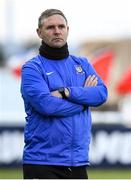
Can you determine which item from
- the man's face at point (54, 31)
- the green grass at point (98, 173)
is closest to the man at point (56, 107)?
the man's face at point (54, 31)

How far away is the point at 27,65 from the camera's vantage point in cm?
721

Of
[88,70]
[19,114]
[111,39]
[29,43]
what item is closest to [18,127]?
[19,114]

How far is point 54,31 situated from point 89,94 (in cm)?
58

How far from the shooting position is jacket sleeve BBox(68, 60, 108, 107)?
282 inches

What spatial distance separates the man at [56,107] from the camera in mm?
7008

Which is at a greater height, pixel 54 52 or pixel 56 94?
pixel 54 52

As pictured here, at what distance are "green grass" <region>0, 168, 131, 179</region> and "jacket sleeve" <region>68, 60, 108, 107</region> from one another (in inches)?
Result: 270

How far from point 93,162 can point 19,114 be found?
1980mm

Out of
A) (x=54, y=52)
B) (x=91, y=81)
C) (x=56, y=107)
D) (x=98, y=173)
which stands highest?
(x=54, y=52)

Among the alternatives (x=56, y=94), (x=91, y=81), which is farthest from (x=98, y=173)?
(x=56, y=94)

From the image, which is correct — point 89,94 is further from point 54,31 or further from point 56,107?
point 54,31

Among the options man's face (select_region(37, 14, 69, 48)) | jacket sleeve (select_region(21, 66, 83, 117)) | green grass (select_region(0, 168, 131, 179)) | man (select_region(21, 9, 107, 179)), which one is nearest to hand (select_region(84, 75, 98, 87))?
man (select_region(21, 9, 107, 179))

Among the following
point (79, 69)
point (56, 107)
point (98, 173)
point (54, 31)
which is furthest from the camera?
point (98, 173)

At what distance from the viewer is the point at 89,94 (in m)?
7.29
